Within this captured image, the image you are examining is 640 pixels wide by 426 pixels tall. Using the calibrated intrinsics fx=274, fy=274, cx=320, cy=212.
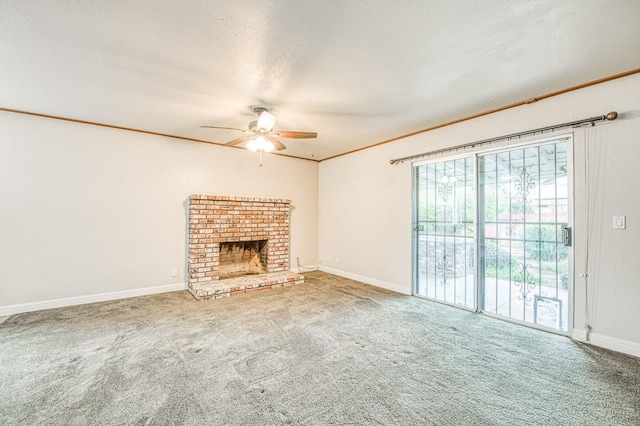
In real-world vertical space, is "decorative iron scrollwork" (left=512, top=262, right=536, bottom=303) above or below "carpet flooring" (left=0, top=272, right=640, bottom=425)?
above

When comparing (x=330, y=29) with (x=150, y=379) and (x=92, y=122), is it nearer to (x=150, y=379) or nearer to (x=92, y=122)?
(x=150, y=379)

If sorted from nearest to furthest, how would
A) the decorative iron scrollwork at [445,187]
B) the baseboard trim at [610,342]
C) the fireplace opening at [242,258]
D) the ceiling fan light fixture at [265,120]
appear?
the baseboard trim at [610,342] → the ceiling fan light fixture at [265,120] → the decorative iron scrollwork at [445,187] → the fireplace opening at [242,258]

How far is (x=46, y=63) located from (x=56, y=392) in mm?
2674

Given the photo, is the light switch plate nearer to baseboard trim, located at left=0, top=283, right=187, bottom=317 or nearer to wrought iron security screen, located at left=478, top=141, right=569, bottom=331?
wrought iron security screen, located at left=478, top=141, right=569, bottom=331

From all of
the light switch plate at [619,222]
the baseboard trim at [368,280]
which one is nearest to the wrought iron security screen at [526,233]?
the light switch plate at [619,222]

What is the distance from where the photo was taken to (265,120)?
3191 millimetres

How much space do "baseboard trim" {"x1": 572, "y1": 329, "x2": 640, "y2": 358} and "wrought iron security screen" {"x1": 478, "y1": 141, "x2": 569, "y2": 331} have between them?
182mm

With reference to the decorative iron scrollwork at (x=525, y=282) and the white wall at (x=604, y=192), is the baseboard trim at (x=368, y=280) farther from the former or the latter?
the white wall at (x=604, y=192)

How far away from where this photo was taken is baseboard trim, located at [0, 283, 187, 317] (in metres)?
3.46

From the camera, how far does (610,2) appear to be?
1.70 metres

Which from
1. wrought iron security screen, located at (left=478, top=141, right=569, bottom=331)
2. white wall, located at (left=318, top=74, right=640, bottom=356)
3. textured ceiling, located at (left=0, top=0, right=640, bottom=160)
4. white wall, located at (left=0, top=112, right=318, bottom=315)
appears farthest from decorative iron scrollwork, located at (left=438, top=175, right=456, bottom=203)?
white wall, located at (left=0, top=112, right=318, bottom=315)

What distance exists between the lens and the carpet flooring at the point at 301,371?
1732mm

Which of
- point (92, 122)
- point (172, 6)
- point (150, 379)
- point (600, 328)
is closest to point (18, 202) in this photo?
point (92, 122)

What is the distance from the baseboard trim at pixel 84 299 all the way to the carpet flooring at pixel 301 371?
18 centimetres
